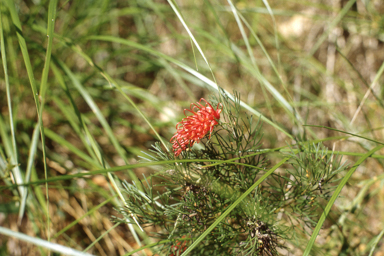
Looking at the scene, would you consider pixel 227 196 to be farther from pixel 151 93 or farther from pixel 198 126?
pixel 151 93

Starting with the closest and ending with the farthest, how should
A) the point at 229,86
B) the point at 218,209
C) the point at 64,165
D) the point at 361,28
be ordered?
the point at 218,209, the point at 64,165, the point at 361,28, the point at 229,86

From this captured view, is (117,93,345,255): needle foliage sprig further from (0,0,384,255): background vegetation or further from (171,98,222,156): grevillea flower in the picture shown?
(0,0,384,255): background vegetation

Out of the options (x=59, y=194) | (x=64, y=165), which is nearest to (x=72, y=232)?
(x=59, y=194)

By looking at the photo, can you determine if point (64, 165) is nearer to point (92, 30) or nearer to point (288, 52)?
point (92, 30)

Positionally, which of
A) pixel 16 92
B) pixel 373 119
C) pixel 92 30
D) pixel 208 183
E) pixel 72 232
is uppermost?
pixel 92 30

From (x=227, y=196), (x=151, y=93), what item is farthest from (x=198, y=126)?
(x=151, y=93)

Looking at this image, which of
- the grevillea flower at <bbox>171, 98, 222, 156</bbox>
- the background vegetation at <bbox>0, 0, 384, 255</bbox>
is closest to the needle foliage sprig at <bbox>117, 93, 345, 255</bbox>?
the grevillea flower at <bbox>171, 98, 222, 156</bbox>

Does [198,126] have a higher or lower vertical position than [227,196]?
higher

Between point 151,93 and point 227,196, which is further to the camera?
point 151,93

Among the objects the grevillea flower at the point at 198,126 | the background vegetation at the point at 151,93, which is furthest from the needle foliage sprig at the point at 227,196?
the background vegetation at the point at 151,93

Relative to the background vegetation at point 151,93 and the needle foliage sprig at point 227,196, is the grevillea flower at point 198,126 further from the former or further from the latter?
the background vegetation at point 151,93

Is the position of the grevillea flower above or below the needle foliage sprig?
above
